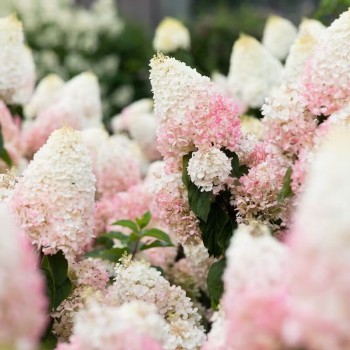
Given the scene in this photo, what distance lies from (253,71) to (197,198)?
4.87 feet

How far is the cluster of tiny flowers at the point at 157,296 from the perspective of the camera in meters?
1.97

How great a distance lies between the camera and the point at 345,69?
2.11 metres

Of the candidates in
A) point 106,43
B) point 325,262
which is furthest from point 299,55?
point 106,43

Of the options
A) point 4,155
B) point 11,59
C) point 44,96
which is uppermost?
point 44,96

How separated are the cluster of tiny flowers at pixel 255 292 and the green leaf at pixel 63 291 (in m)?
0.78

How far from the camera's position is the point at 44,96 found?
4.37 m

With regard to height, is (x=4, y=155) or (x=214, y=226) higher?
(x=4, y=155)

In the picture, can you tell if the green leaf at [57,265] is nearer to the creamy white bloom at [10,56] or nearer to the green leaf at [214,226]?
the green leaf at [214,226]

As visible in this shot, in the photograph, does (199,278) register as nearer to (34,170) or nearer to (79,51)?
(34,170)

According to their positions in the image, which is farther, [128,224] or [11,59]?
[11,59]

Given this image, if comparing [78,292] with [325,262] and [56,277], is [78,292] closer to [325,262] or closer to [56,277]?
[56,277]

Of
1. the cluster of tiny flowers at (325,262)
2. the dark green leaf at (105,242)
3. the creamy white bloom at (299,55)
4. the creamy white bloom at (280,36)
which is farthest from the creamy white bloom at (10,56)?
the cluster of tiny flowers at (325,262)

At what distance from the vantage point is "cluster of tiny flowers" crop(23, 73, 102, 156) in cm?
372

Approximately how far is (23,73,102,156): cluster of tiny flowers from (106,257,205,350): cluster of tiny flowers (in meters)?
1.48
